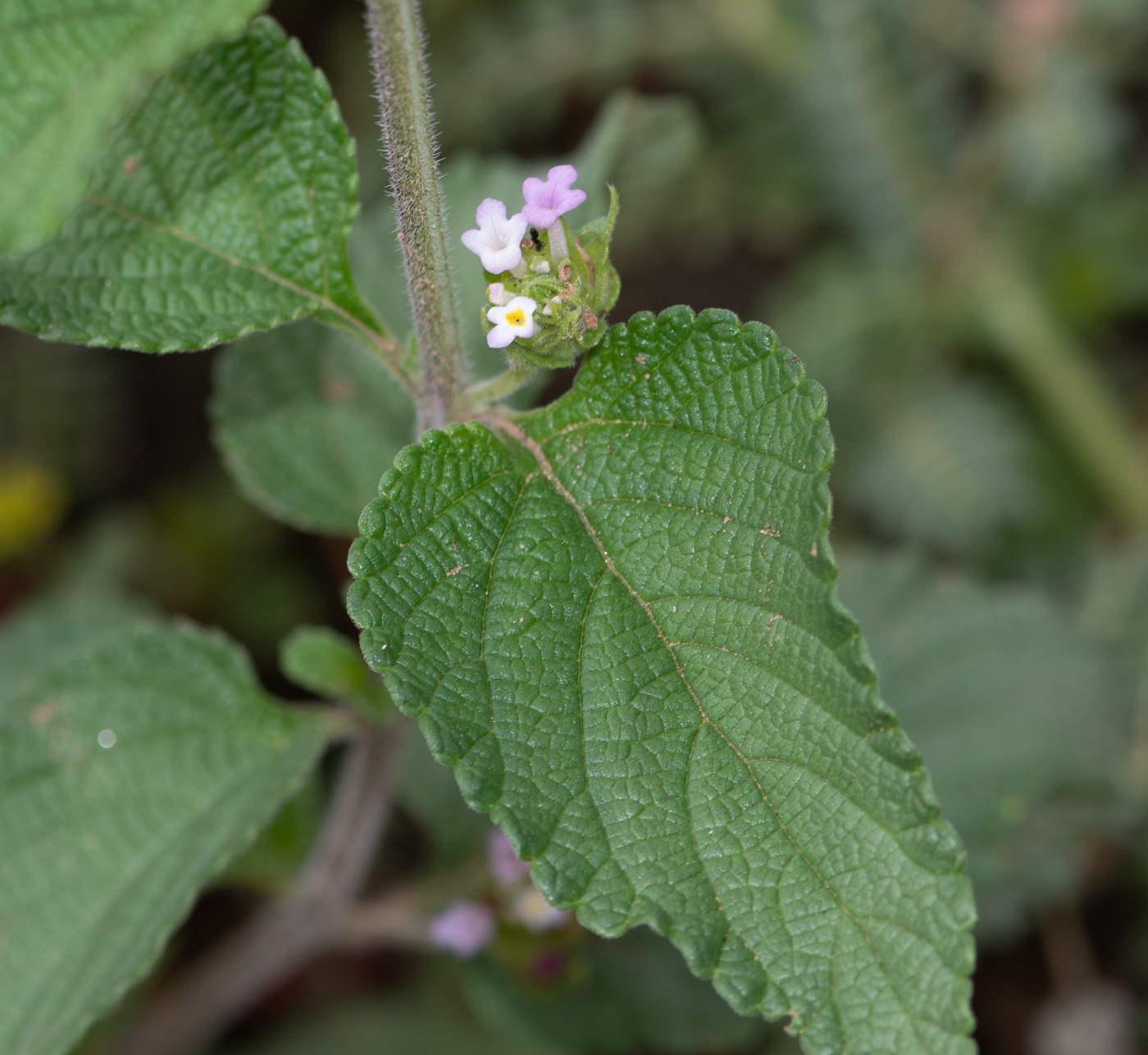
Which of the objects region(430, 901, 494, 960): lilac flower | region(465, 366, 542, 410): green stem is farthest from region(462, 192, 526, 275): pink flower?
→ region(430, 901, 494, 960): lilac flower

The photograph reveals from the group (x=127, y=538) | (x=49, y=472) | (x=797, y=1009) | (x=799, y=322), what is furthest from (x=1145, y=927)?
(x=49, y=472)

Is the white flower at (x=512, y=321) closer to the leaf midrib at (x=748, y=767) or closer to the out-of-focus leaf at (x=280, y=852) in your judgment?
the leaf midrib at (x=748, y=767)

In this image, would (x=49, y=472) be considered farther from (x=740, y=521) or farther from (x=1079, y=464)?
(x=1079, y=464)

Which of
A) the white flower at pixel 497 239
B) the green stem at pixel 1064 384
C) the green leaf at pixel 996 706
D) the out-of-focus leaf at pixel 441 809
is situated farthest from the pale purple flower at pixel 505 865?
the green stem at pixel 1064 384

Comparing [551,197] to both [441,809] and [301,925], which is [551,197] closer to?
[441,809]

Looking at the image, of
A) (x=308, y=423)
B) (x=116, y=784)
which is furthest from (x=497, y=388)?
(x=116, y=784)

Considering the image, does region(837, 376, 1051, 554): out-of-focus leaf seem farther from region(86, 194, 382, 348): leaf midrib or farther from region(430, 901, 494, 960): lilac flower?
region(86, 194, 382, 348): leaf midrib
